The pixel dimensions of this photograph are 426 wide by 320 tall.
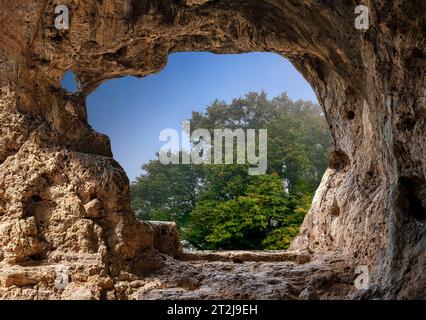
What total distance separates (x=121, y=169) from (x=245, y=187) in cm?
1166

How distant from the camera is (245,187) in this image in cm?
1956

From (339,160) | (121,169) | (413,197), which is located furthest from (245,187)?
(413,197)

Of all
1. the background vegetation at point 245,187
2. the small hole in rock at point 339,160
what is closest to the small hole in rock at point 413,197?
the small hole in rock at point 339,160

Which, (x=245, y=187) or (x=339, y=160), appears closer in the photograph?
(x=339, y=160)

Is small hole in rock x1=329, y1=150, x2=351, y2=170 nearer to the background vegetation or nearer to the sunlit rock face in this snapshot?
the sunlit rock face

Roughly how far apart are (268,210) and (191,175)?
5346mm

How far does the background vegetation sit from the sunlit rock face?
7.10 m

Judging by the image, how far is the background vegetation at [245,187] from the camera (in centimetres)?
1752

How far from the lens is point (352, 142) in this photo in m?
10.5

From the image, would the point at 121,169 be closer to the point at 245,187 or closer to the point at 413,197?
the point at 413,197

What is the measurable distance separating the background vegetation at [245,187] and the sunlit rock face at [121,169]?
7101 millimetres

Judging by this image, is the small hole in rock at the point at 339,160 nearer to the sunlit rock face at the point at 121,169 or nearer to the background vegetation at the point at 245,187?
A: the sunlit rock face at the point at 121,169

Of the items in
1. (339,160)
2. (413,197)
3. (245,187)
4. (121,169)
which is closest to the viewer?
(413,197)
